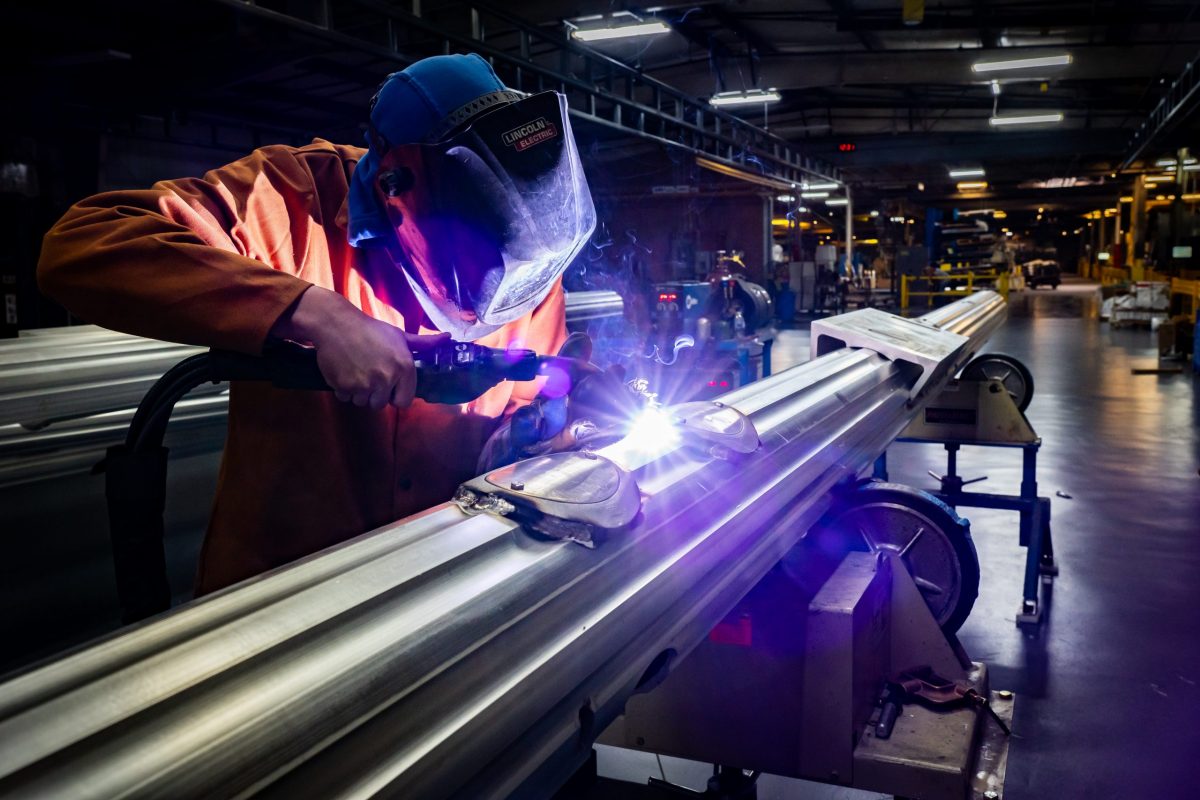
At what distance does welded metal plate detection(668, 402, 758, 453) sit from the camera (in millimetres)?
1256

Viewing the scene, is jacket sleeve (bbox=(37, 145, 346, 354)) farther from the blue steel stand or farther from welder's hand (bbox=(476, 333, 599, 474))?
the blue steel stand

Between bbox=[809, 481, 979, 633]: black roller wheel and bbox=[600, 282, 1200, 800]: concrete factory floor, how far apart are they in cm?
50

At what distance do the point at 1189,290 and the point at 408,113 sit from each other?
1255 cm

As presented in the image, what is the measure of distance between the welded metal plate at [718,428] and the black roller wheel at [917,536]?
2.68 feet

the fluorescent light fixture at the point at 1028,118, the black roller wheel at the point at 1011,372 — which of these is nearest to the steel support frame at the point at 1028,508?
the black roller wheel at the point at 1011,372

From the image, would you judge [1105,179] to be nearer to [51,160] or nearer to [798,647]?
[51,160]

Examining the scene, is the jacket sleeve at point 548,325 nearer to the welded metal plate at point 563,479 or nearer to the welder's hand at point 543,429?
the welder's hand at point 543,429

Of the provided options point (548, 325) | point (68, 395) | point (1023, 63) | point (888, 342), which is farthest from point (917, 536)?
point (1023, 63)

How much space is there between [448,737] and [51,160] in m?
10.3

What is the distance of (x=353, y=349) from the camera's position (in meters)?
1.01

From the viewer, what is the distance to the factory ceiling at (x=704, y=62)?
22.1ft

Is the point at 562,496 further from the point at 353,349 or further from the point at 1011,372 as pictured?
the point at 1011,372

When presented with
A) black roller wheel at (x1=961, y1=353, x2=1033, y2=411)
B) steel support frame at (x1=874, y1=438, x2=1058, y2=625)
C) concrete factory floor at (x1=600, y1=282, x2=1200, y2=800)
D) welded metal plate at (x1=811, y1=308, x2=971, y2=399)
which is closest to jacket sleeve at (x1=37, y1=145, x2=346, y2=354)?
welded metal plate at (x1=811, y1=308, x2=971, y2=399)

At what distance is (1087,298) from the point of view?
23219 mm
